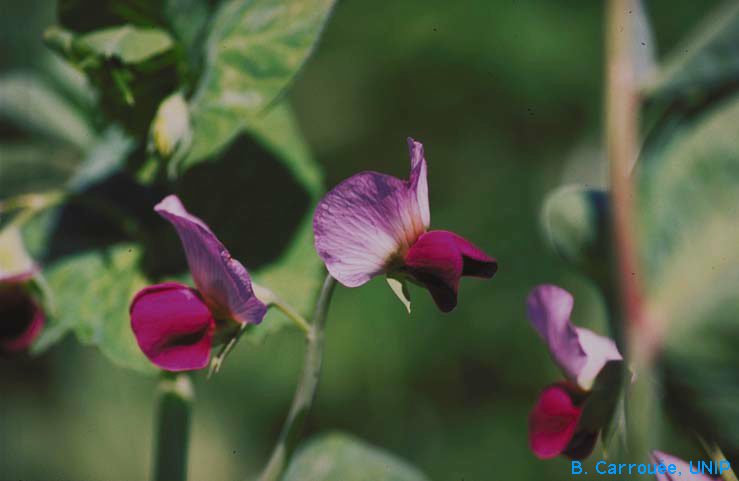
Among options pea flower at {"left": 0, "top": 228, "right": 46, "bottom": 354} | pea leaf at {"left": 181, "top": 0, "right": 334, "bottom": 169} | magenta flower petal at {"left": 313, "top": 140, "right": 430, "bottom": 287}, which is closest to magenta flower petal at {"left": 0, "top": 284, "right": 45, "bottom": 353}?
pea flower at {"left": 0, "top": 228, "right": 46, "bottom": 354}

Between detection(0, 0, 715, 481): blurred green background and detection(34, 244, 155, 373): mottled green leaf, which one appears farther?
detection(0, 0, 715, 481): blurred green background

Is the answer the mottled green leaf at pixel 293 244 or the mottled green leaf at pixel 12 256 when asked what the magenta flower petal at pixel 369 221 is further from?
the mottled green leaf at pixel 12 256

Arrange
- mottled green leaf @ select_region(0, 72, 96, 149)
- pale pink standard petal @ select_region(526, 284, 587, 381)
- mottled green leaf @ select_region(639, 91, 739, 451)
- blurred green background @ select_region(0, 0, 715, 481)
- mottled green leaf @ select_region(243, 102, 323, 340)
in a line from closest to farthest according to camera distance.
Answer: mottled green leaf @ select_region(639, 91, 739, 451) → pale pink standard petal @ select_region(526, 284, 587, 381) → mottled green leaf @ select_region(243, 102, 323, 340) → mottled green leaf @ select_region(0, 72, 96, 149) → blurred green background @ select_region(0, 0, 715, 481)

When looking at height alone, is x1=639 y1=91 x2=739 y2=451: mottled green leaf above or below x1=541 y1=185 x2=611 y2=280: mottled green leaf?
above

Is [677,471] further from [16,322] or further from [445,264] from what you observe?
[16,322]

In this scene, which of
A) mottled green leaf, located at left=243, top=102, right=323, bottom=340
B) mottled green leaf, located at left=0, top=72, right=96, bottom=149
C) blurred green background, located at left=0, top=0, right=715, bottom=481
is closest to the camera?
mottled green leaf, located at left=243, top=102, right=323, bottom=340

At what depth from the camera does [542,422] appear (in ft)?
1.44

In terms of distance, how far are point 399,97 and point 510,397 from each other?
48 cm

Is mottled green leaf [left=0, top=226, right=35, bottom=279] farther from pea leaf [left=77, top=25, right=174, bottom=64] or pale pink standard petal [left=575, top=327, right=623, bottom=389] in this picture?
pale pink standard petal [left=575, top=327, right=623, bottom=389]

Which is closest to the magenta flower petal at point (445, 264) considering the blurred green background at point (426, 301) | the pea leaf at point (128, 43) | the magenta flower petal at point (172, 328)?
the magenta flower petal at point (172, 328)

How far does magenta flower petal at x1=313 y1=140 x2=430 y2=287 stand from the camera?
1.22ft

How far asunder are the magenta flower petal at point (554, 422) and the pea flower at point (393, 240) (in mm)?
87

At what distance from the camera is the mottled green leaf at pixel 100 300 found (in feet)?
1.70

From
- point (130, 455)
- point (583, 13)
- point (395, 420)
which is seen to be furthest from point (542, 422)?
point (583, 13)
